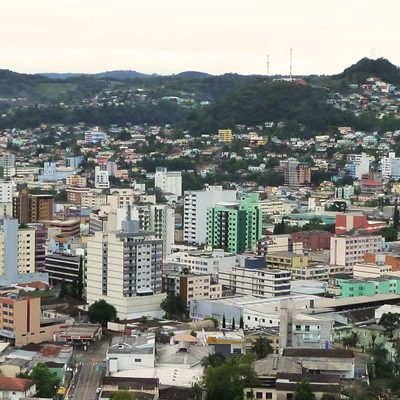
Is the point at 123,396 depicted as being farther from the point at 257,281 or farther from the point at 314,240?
the point at 314,240

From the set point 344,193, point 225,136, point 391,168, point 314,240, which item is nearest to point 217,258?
point 314,240

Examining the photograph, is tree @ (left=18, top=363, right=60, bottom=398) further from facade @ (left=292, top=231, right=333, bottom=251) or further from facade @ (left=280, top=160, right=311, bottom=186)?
facade @ (left=280, top=160, right=311, bottom=186)

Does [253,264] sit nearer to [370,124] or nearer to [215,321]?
→ [215,321]

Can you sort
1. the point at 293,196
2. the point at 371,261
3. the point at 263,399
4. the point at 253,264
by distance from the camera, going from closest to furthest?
the point at 263,399, the point at 253,264, the point at 371,261, the point at 293,196

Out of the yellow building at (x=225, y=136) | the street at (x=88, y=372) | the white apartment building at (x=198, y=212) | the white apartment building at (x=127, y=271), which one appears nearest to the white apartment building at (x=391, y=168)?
the yellow building at (x=225, y=136)

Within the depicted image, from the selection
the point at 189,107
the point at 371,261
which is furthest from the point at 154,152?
the point at 371,261

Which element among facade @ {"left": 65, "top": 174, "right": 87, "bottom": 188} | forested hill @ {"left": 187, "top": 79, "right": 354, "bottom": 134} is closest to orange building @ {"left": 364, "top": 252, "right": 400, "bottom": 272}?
facade @ {"left": 65, "top": 174, "right": 87, "bottom": 188}

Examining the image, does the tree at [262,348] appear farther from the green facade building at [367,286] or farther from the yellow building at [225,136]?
the yellow building at [225,136]
